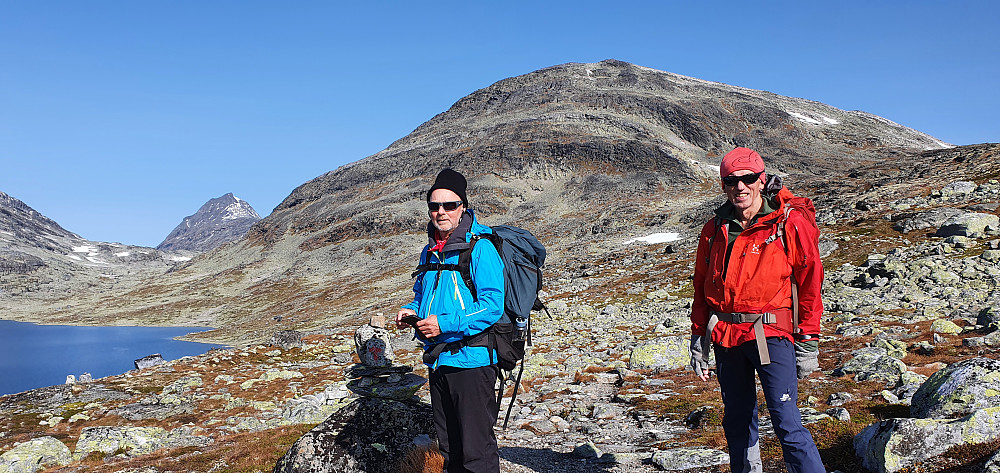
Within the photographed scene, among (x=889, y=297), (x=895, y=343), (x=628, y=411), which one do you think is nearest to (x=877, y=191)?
(x=889, y=297)

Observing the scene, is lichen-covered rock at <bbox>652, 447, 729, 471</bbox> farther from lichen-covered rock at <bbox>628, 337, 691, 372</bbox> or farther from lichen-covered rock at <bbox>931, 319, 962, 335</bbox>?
lichen-covered rock at <bbox>931, 319, 962, 335</bbox>

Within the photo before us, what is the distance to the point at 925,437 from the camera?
5.58 metres

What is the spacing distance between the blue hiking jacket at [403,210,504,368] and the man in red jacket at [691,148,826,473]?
2088mm

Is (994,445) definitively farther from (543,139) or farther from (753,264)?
(543,139)

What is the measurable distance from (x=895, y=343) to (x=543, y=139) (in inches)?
5605

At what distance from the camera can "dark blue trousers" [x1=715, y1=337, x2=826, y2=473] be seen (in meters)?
4.38

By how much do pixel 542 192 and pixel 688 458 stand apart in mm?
129292

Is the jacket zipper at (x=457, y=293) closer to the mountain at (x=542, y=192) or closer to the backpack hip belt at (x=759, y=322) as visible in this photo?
the backpack hip belt at (x=759, y=322)

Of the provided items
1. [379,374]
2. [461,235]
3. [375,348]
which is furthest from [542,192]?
[461,235]

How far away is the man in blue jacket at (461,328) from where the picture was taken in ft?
15.5

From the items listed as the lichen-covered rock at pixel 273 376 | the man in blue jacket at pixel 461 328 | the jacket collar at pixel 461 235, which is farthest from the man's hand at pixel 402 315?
the lichen-covered rock at pixel 273 376

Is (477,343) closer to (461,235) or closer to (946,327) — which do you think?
(461,235)

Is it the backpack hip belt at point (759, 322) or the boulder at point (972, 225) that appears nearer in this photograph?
the backpack hip belt at point (759, 322)

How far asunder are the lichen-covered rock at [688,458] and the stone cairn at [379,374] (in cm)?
414
